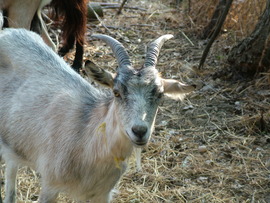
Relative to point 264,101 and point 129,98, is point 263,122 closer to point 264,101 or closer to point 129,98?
point 264,101

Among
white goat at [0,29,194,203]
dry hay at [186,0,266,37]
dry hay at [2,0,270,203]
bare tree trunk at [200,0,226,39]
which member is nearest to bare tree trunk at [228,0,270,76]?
dry hay at [2,0,270,203]

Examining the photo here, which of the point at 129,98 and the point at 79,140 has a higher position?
the point at 129,98

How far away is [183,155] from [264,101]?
1.61 metres

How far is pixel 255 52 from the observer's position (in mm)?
6562

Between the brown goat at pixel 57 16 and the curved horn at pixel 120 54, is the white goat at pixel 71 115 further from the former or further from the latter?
the brown goat at pixel 57 16

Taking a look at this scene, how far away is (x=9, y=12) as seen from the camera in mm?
6066

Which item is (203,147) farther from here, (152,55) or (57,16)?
(57,16)

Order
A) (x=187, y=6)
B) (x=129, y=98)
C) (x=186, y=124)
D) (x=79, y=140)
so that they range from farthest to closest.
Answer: (x=187, y=6) < (x=186, y=124) < (x=79, y=140) < (x=129, y=98)

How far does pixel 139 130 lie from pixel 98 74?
0.61 metres

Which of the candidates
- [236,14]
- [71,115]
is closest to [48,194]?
[71,115]

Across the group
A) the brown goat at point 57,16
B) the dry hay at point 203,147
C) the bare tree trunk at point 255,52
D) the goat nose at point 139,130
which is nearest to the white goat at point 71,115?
the goat nose at point 139,130

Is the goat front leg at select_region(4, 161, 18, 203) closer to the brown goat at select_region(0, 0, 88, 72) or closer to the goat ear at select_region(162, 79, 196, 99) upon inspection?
the goat ear at select_region(162, 79, 196, 99)

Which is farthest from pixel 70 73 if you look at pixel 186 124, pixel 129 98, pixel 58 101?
pixel 186 124

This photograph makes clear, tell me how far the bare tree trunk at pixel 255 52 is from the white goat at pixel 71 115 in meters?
3.04
